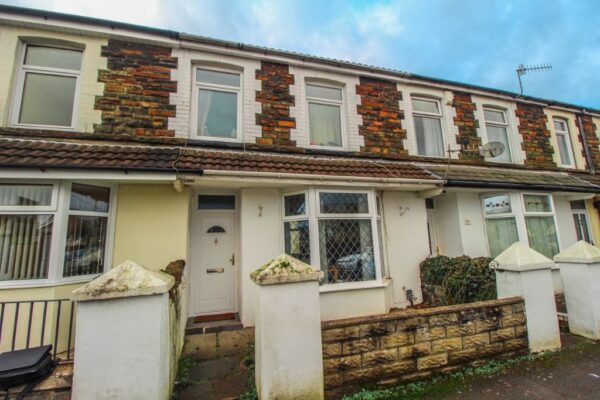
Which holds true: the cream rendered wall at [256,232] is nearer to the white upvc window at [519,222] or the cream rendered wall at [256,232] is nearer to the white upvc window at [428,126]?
the white upvc window at [428,126]

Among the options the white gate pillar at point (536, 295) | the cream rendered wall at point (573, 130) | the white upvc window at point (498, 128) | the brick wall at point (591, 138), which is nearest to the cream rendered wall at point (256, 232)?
the white gate pillar at point (536, 295)

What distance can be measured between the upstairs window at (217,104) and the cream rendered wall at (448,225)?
564 cm

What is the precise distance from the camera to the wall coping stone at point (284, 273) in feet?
9.40

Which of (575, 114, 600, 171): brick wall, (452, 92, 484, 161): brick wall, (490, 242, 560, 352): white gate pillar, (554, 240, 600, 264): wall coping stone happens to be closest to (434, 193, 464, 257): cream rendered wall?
(452, 92, 484, 161): brick wall

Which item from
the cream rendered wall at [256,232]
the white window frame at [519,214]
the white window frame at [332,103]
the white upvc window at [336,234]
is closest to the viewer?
the cream rendered wall at [256,232]

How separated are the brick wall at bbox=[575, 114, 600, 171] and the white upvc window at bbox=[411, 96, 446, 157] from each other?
244 inches

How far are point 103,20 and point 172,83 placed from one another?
1.70 m

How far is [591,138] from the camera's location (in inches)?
390

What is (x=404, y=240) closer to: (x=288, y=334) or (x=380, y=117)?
(x=380, y=117)

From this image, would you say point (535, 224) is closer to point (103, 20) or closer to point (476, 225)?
point (476, 225)

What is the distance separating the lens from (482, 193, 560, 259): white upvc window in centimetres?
705

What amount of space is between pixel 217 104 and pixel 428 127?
5.85 meters

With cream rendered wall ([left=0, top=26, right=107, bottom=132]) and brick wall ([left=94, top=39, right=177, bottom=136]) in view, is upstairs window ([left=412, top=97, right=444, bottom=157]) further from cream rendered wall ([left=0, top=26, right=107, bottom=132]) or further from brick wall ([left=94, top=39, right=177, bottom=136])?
cream rendered wall ([left=0, top=26, right=107, bottom=132])

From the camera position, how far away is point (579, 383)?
125 inches
